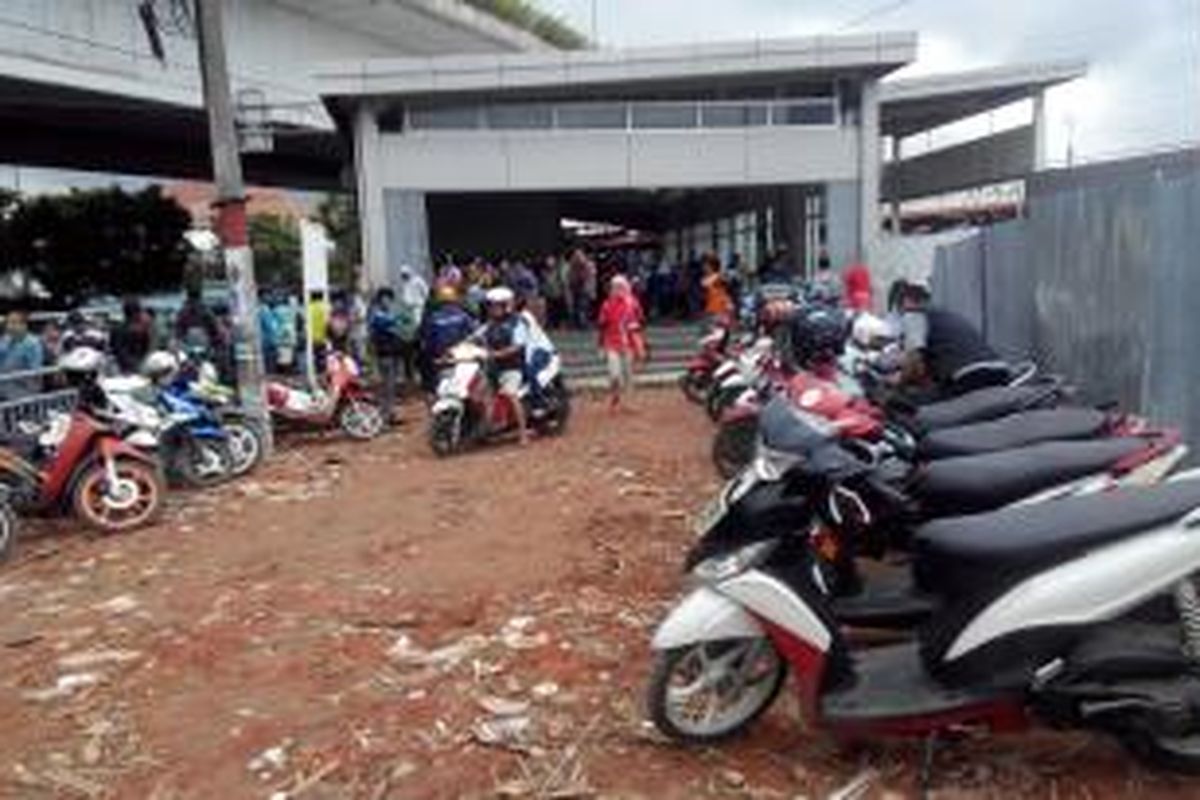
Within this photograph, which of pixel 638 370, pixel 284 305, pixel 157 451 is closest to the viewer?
pixel 157 451

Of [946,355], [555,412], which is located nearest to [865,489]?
[946,355]

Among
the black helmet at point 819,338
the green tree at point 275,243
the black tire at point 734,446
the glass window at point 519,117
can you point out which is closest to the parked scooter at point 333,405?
the black tire at point 734,446

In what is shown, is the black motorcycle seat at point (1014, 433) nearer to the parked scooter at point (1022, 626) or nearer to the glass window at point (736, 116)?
the parked scooter at point (1022, 626)

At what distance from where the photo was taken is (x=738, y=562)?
4559 mm

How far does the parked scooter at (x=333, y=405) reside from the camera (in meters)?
13.5

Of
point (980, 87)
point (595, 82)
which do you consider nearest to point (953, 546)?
point (595, 82)

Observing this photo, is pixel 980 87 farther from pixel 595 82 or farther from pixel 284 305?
pixel 284 305

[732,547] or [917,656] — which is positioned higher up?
[732,547]

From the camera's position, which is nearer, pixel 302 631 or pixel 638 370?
pixel 302 631

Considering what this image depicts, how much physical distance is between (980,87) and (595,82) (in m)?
8.36

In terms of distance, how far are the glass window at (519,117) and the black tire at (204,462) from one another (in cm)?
1102

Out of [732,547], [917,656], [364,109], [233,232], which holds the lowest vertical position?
[917,656]

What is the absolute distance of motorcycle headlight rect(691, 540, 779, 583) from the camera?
14.9ft

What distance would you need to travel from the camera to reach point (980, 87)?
2472cm
